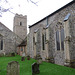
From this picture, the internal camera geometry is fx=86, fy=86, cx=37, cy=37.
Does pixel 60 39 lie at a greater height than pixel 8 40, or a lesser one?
lesser

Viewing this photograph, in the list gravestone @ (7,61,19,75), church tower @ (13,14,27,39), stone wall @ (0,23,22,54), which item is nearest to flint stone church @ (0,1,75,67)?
stone wall @ (0,23,22,54)

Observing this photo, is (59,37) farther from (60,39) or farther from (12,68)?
(12,68)

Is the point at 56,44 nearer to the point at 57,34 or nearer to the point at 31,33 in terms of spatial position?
the point at 57,34

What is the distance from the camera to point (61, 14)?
11.4 meters

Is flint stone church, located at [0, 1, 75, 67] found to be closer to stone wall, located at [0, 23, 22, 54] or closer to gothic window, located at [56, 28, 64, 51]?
gothic window, located at [56, 28, 64, 51]

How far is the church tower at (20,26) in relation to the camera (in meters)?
32.6

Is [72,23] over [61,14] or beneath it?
beneath

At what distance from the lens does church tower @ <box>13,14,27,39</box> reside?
32.6 meters

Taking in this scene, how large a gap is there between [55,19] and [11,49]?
16.3 m

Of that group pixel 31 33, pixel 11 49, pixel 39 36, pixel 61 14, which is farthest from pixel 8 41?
pixel 61 14

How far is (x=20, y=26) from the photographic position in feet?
110

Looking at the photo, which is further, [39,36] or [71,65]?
[39,36]

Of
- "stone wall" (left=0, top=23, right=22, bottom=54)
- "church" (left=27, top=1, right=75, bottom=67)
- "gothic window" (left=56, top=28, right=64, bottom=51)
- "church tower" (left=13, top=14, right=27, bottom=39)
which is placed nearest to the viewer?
"church" (left=27, top=1, right=75, bottom=67)

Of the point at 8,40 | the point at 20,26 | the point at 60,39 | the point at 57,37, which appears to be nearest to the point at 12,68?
the point at 60,39
